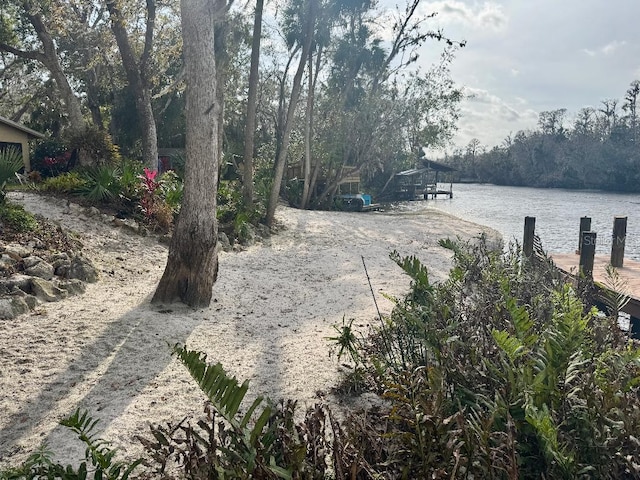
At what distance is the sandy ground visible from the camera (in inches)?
145

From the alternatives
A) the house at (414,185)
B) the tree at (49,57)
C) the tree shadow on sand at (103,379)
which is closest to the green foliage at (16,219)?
the tree shadow on sand at (103,379)

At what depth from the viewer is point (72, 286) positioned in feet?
21.0

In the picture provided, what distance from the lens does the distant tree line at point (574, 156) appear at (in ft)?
188

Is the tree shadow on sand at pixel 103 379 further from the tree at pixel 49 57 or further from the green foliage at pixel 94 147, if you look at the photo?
the tree at pixel 49 57

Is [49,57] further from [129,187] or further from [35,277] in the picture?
[35,277]

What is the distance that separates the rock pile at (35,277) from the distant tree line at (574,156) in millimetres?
60480

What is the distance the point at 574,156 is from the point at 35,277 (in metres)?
68.5

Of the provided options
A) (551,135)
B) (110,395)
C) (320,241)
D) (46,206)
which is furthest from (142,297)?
(551,135)

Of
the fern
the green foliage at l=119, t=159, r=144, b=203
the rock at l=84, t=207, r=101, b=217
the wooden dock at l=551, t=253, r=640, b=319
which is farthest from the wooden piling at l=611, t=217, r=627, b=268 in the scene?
the rock at l=84, t=207, r=101, b=217

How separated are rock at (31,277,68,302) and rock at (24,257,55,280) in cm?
19

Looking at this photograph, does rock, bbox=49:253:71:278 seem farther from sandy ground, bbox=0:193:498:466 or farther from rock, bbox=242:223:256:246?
rock, bbox=242:223:256:246

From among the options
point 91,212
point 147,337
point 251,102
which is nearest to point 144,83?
point 251,102

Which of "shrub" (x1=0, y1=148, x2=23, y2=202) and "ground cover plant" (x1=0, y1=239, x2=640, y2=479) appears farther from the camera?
"shrub" (x1=0, y1=148, x2=23, y2=202)

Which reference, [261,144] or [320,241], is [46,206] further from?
[261,144]
